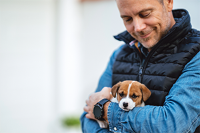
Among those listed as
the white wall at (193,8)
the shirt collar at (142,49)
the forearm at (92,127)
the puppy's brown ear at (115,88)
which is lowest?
the forearm at (92,127)

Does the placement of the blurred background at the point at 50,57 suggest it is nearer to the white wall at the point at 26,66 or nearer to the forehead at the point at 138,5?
the white wall at the point at 26,66

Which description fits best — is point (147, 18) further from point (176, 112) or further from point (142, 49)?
point (176, 112)

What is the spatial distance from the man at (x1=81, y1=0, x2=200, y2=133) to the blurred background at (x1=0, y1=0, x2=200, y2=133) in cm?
369

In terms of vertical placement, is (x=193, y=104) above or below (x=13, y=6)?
below

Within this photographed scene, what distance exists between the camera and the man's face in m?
1.63

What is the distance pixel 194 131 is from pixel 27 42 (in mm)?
5019

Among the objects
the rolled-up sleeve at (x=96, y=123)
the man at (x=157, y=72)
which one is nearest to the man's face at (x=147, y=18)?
the man at (x=157, y=72)

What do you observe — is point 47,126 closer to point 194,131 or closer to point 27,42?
point 27,42

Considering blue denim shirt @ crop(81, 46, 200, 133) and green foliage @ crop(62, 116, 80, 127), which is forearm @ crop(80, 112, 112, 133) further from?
green foliage @ crop(62, 116, 80, 127)

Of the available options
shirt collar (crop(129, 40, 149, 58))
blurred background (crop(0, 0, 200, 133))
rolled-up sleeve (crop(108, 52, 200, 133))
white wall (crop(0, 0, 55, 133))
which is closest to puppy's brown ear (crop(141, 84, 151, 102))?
Answer: rolled-up sleeve (crop(108, 52, 200, 133))

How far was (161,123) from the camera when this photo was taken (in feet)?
4.28

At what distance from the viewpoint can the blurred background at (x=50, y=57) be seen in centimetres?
525

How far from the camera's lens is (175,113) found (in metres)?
1.29

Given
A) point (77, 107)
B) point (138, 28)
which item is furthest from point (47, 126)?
point (138, 28)
